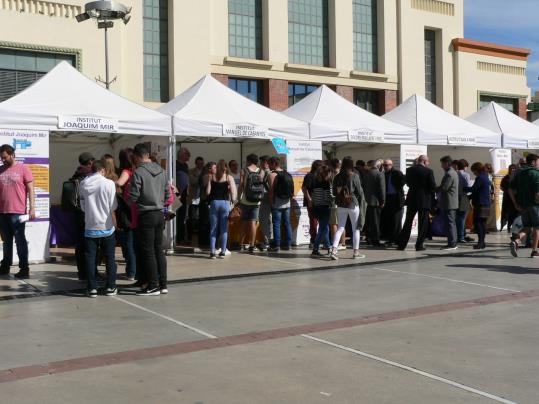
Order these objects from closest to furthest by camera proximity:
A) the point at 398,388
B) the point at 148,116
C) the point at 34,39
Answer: the point at 398,388 → the point at 148,116 → the point at 34,39

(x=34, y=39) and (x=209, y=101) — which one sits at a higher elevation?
(x=34, y=39)

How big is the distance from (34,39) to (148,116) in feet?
27.3

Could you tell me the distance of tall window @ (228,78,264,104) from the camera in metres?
23.1

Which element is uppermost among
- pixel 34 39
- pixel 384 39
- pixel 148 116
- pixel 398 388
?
pixel 384 39

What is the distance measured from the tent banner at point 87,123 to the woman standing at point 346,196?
13.0 ft

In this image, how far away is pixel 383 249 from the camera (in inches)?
545

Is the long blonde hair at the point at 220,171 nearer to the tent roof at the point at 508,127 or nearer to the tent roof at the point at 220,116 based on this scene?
the tent roof at the point at 220,116

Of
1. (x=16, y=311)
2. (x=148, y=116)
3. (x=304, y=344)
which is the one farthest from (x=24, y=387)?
(x=148, y=116)

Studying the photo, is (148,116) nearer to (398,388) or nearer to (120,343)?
(120,343)

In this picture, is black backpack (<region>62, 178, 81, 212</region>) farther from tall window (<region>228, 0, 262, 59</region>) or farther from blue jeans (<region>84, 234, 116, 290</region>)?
tall window (<region>228, 0, 262, 59</region>)

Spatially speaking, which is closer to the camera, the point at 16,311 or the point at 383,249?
the point at 16,311

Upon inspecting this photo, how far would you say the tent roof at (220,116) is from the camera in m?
12.7

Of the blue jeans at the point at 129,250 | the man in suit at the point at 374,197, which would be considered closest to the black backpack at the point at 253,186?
the man in suit at the point at 374,197

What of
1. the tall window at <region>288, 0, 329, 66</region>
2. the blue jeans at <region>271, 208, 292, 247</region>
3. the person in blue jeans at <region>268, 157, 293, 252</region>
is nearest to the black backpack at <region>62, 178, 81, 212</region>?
the person in blue jeans at <region>268, 157, 293, 252</region>
